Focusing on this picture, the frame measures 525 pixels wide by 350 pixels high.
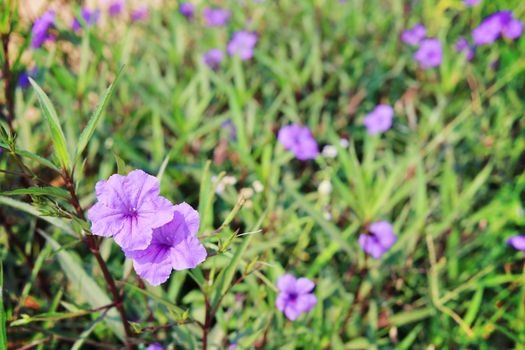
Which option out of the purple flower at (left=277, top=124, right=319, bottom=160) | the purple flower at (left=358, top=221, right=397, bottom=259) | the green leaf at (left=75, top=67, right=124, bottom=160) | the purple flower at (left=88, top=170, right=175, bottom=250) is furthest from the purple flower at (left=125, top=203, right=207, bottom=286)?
the purple flower at (left=277, top=124, right=319, bottom=160)

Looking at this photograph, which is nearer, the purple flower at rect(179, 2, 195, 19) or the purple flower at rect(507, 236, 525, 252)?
the purple flower at rect(507, 236, 525, 252)

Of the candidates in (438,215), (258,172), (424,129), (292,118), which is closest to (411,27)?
(424,129)

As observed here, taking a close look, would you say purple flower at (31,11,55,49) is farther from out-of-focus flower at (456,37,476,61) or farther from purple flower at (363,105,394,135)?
out-of-focus flower at (456,37,476,61)

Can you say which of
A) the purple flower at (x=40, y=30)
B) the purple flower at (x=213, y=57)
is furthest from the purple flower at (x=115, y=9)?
the purple flower at (x=40, y=30)

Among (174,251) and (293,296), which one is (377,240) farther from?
(174,251)

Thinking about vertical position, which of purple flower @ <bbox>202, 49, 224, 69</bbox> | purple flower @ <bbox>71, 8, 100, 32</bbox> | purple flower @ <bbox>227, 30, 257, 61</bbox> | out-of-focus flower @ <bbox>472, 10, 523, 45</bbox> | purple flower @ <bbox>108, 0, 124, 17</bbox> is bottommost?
purple flower @ <bbox>202, 49, 224, 69</bbox>

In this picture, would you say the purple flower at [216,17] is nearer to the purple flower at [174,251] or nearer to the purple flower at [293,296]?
the purple flower at [293,296]

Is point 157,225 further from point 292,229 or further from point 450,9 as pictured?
point 450,9

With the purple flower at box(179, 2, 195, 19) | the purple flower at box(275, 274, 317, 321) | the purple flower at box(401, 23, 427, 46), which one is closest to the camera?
the purple flower at box(275, 274, 317, 321)
